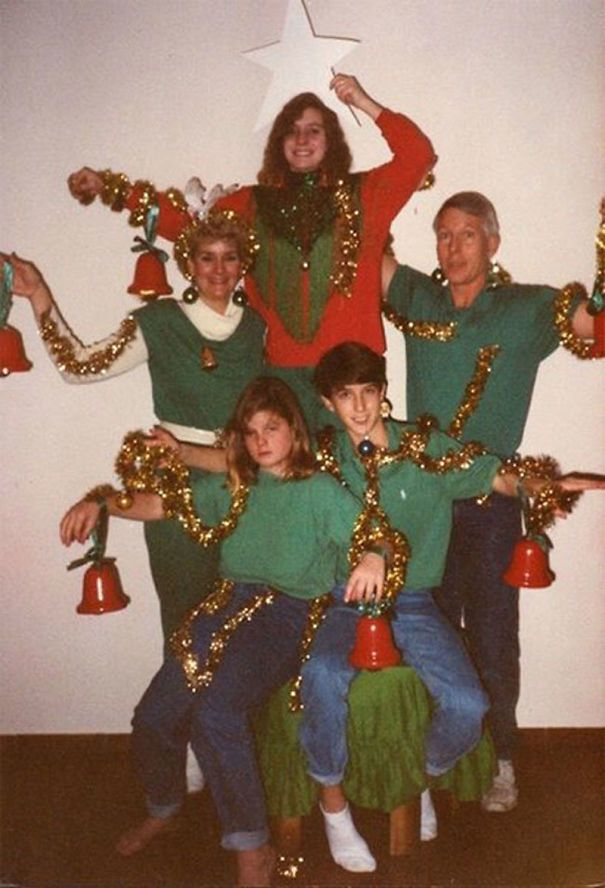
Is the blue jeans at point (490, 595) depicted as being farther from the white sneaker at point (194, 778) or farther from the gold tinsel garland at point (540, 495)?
the white sneaker at point (194, 778)

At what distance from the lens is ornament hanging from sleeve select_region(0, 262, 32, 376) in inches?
93.4

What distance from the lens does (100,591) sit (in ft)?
7.47

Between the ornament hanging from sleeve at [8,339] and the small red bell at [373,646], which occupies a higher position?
the ornament hanging from sleeve at [8,339]

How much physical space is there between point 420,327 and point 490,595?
0.78 meters

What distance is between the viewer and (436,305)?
8.24 feet

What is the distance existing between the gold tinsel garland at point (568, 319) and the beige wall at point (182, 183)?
31 cm

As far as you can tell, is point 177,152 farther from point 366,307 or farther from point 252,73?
point 366,307

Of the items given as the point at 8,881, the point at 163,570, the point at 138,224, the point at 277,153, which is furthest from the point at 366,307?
the point at 8,881

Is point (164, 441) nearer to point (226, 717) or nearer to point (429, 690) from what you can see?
point (226, 717)

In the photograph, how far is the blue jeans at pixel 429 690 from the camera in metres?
2.18

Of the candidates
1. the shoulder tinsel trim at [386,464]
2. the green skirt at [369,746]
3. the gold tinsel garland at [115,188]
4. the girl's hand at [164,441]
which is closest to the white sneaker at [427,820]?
the green skirt at [369,746]

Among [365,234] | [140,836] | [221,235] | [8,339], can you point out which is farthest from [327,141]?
[140,836]

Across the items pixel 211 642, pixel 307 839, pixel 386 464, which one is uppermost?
pixel 386 464

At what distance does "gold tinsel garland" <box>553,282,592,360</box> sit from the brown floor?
1.30m
